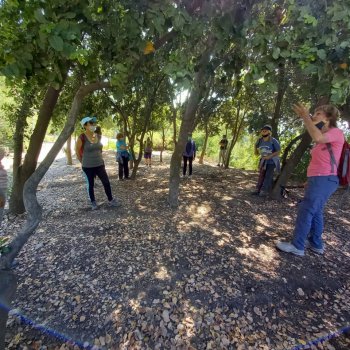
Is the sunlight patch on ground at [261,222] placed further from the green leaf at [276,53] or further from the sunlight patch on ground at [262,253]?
the green leaf at [276,53]

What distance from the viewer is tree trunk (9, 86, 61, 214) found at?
4172mm

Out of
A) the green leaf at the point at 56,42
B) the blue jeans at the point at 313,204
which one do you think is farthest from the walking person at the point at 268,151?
the green leaf at the point at 56,42

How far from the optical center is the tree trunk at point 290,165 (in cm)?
552

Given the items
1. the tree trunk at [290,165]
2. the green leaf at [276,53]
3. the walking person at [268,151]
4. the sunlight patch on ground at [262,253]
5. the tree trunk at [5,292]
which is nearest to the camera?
the tree trunk at [5,292]

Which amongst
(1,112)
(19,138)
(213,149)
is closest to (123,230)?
(19,138)

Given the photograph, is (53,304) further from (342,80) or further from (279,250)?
(342,80)

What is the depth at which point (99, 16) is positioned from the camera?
232 centimetres

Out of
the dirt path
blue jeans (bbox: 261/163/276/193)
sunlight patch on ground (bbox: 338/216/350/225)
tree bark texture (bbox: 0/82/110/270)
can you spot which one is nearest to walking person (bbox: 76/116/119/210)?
the dirt path

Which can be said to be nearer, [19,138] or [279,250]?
[279,250]

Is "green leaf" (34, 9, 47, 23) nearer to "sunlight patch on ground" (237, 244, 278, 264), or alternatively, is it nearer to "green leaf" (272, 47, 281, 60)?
"green leaf" (272, 47, 281, 60)

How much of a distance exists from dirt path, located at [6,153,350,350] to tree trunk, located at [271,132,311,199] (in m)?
1.38

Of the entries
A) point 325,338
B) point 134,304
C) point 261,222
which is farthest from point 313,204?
point 134,304

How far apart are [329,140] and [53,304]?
3.51 m

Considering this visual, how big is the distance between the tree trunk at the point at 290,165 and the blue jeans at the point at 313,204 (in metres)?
2.46
